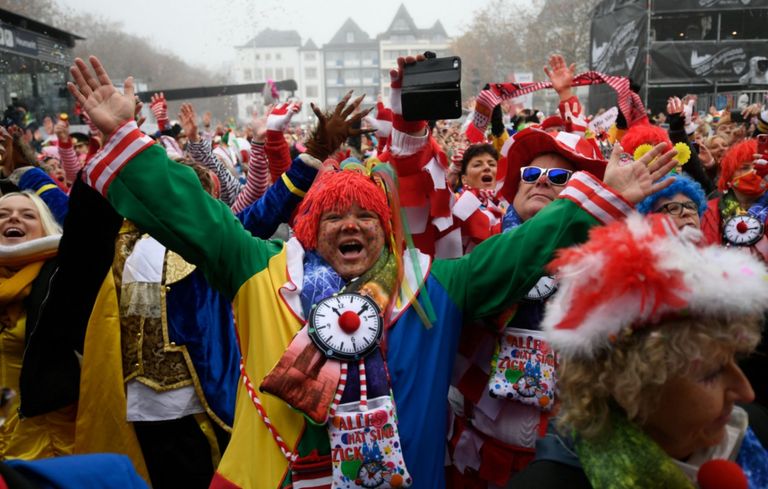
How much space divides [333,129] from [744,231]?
94.6 inches

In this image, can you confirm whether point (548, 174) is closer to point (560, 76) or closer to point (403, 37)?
point (560, 76)

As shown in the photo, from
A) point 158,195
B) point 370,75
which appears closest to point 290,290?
point 158,195

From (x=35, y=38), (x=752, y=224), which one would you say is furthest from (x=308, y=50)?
(x=752, y=224)

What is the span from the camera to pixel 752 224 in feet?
12.6

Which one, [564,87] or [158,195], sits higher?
[564,87]

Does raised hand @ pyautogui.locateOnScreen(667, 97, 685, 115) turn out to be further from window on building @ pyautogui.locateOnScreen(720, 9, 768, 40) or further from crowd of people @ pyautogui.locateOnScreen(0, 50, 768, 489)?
window on building @ pyautogui.locateOnScreen(720, 9, 768, 40)

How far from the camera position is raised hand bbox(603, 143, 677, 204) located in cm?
202

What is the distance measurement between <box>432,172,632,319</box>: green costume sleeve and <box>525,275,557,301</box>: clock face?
1.02 feet

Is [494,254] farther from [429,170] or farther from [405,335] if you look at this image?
[429,170]

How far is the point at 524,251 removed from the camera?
2.12 metres

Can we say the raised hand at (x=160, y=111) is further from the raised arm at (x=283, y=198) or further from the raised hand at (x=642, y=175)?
the raised hand at (x=642, y=175)

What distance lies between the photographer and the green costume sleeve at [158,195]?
6.93 ft

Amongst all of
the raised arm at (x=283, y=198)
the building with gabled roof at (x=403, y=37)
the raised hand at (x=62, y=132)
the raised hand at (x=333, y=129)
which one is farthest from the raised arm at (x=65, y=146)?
the building with gabled roof at (x=403, y=37)

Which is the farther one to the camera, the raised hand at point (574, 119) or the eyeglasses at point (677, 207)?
the raised hand at point (574, 119)
